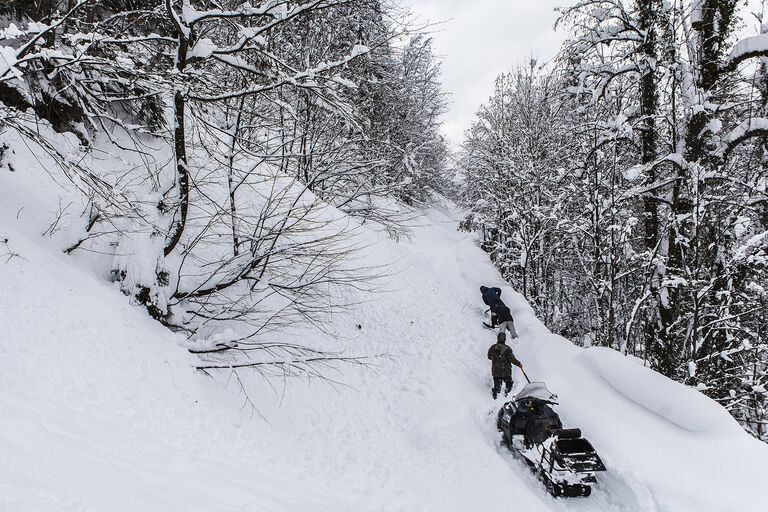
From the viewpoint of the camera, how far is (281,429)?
18.8 feet

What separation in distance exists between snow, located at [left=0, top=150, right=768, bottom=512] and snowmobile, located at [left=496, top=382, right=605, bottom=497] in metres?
0.29

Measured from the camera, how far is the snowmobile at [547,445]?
528cm

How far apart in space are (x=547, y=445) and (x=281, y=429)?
387 cm

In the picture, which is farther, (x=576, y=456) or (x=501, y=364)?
(x=501, y=364)

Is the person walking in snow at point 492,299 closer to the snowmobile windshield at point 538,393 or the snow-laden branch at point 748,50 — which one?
the snowmobile windshield at point 538,393

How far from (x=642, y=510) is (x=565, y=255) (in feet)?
51.8

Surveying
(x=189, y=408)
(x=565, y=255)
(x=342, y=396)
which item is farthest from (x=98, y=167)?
(x=565, y=255)

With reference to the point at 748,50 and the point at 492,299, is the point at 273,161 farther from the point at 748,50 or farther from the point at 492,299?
the point at 748,50

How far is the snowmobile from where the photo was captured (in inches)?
208

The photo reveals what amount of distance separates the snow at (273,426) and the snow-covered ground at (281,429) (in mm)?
19

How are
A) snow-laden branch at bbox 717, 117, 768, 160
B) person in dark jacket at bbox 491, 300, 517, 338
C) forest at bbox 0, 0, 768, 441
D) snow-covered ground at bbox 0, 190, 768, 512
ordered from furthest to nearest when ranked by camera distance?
person in dark jacket at bbox 491, 300, 517, 338
snow-laden branch at bbox 717, 117, 768, 160
forest at bbox 0, 0, 768, 441
snow-covered ground at bbox 0, 190, 768, 512

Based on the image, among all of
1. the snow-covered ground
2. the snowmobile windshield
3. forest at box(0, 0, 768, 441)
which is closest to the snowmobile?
the snowmobile windshield

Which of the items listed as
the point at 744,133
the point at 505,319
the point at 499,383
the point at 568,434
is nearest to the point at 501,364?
the point at 499,383

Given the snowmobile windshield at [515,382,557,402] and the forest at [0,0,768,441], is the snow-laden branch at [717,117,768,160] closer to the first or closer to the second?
the forest at [0,0,768,441]
